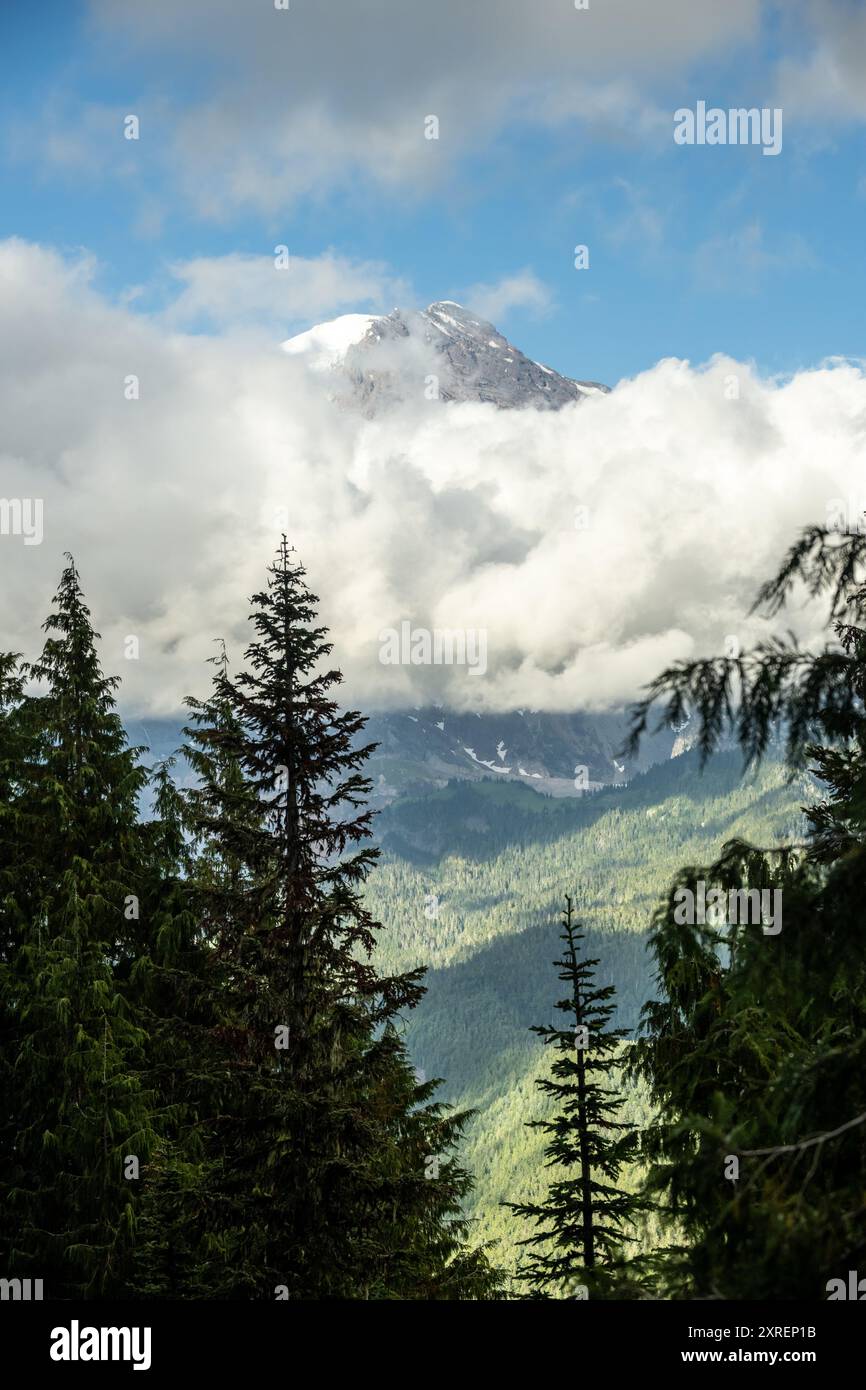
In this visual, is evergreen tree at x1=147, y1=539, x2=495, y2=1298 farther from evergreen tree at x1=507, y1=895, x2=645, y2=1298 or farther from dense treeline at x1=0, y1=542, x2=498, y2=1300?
evergreen tree at x1=507, y1=895, x2=645, y2=1298

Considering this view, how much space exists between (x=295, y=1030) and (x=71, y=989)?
17.3 feet

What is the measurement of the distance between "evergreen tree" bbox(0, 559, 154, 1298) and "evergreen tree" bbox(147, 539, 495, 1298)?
208 cm

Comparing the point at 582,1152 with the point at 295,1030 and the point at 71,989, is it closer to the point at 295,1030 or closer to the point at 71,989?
the point at 295,1030

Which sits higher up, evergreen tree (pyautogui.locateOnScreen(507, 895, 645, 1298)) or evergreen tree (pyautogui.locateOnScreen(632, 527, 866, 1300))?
evergreen tree (pyautogui.locateOnScreen(632, 527, 866, 1300))

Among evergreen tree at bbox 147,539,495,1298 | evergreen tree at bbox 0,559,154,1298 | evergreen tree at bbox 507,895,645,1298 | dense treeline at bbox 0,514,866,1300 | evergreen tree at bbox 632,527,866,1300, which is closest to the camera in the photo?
evergreen tree at bbox 632,527,866,1300

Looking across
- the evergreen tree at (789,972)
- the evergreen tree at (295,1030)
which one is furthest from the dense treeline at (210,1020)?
the evergreen tree at (789,972)

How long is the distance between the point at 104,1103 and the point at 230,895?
18.4ft

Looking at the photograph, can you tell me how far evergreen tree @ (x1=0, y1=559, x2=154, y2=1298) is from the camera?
1510 cm

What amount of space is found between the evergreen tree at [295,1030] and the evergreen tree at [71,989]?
81.8 inches

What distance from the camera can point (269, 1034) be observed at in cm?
1225

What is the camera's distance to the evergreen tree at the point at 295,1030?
11406 millimetres

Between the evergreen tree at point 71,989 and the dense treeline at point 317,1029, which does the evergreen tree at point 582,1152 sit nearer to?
the dense treeline at point 317,1029

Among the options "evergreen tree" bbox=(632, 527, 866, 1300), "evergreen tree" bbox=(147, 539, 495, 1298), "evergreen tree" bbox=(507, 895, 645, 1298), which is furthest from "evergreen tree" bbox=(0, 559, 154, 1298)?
"evergreen tree" bbox=(632, 527, 866, 1300)

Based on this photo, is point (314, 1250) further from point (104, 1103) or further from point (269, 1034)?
point (104, 1103)
